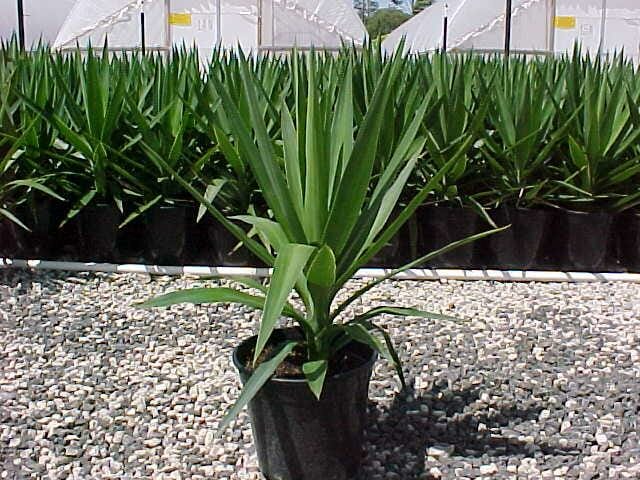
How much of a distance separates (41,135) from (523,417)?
6.73ft

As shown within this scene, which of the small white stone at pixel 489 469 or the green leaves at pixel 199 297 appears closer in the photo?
the green leaves at pixel 199 297

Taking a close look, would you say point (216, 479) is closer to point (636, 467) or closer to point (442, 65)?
point (636, 467)

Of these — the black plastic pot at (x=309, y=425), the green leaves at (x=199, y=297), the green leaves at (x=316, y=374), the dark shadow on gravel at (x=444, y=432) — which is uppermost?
the green leaves at (x=199, y=297)

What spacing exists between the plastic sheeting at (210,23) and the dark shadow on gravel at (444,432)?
29.1 ft

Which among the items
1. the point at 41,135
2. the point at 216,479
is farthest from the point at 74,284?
the point at 216,479

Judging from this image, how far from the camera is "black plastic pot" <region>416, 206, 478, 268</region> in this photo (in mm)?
2914

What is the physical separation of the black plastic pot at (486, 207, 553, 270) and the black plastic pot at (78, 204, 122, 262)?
1.43 metres

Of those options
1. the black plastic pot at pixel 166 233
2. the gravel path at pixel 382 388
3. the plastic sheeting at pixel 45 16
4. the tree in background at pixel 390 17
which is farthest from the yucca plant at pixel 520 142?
the tree in background at pixel 390 17

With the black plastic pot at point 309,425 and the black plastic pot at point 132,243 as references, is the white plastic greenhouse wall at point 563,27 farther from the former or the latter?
the black plastic pot at point 309,425

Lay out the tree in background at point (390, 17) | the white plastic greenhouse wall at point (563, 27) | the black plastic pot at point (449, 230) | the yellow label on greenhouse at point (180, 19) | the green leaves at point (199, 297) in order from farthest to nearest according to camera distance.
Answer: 1. the tree in background at point (390, 17)
2. the yellow label on greenhouse at point (180, 19)
3. the white plastic greenhouse wall at point (563, 27)
4. the black plastic pot at point (449, 230)
5. the green leaves at point (199, 297)

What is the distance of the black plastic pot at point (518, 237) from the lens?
2.94 meters

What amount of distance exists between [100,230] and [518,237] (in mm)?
1581

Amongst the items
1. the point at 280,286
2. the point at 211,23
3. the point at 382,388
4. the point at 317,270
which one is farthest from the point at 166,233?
the point at 211,23

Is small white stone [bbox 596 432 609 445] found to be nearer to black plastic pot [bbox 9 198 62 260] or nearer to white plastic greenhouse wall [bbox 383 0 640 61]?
black plastic pot [bbox 9 198 62 260]
